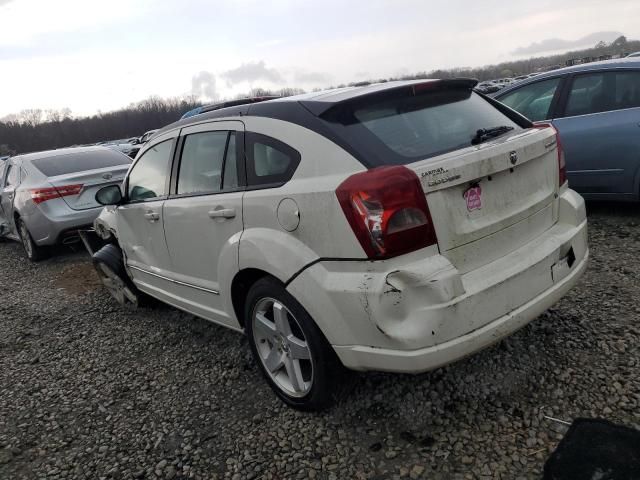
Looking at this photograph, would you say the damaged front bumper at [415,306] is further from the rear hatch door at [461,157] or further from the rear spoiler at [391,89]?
the rear spoiler at [391,89]

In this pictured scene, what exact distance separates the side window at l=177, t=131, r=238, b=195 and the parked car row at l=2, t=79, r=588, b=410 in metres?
0.01

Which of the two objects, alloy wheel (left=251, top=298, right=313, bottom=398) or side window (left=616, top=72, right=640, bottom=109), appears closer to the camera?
alloy wheel (left=251, top=298, right=313, bottom=398)

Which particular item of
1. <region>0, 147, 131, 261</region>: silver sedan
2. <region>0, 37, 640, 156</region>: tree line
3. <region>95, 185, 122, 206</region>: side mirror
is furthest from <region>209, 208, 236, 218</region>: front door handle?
<region>0, 37, 640, 156</region>: tree line

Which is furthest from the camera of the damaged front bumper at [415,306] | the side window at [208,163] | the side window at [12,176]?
the side window at [12,176]

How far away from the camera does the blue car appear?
15.8ft

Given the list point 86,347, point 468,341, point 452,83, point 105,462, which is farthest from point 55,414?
point 452,83

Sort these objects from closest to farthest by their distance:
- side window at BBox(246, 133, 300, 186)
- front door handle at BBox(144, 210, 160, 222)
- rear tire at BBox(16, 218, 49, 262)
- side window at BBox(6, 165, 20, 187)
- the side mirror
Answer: side window at BBox(246, 133, 300, 186) → front door handle at BBox(144, 210, 160, 222) → the side mirror → rear tire at BBox(16, 218, 49, 262) → side window at BBox(6, 165, 20, 187)

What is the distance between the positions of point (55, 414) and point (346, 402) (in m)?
1.87

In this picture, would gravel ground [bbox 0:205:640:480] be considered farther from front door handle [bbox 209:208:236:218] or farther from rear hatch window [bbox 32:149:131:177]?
rear hatch window [bbox 32:149:131:177]

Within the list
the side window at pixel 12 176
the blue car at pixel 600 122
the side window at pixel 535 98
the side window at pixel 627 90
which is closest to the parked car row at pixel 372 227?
the blue car at pixel 600 122

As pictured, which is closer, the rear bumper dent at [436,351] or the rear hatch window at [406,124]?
the rear bumper dent at [436,351]

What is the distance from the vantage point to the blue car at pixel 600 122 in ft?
15.8

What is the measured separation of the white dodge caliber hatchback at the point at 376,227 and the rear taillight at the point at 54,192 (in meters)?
4.31

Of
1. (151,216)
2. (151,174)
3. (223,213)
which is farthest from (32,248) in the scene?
(223,213)
